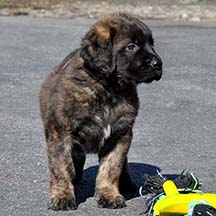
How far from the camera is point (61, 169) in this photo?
579 centimetres

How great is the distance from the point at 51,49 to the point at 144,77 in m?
8.76

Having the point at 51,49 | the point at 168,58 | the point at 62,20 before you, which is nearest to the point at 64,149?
the point at 168,58

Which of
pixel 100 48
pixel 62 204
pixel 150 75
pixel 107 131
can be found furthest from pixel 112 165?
pixel 100 48

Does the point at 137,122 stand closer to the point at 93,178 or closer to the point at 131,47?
the point at 93,178

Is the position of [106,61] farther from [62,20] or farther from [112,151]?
[62,20]

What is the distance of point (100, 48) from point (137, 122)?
3.06 m

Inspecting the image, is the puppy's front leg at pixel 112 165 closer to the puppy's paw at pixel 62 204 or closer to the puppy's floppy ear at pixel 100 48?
the puppy's paw at pixel 62 204

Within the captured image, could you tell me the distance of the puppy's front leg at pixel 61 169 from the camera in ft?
18.9

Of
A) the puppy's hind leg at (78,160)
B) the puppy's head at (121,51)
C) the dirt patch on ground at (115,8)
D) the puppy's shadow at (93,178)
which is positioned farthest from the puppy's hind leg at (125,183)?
the dirt patch on ground at (115,8)

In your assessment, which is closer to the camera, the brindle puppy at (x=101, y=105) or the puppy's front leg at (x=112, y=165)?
the brindle puppy at (x=101, y=105)

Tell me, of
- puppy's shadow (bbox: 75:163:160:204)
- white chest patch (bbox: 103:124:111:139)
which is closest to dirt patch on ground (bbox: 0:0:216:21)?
puppy's shadow (bbox: 75:163:160:204)

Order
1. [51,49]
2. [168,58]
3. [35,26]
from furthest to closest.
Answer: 1. [35,26]
2. [51,49]
3. [168,58]

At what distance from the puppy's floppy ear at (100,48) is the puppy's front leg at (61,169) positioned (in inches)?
20.0

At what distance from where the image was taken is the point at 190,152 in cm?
757
